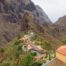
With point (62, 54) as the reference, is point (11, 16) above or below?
below

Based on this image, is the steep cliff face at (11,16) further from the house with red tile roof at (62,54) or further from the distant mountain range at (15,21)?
the house with red tile roof at (62,54)

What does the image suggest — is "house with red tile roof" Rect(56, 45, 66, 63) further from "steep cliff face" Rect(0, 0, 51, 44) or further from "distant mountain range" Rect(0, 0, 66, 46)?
"steep cliff face" Rect(0, 0, 51, 44)

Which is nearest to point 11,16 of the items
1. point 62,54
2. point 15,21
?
point 15,21

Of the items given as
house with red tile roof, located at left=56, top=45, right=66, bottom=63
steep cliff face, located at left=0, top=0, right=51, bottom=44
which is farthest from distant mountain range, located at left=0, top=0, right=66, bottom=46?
house with red tile roof, located at left=56, top=45, right=66, bottom=63

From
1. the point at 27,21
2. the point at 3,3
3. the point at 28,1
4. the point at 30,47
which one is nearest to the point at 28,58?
the point at 30,47

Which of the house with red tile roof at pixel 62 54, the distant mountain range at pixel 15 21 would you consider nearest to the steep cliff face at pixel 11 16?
the distant mountain range at pixel 15 21

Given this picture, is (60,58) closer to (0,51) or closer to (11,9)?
(0,51)

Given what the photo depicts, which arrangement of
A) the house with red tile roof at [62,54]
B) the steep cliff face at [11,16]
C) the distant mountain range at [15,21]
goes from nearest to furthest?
the house with red tile roof at [62,54] → the distant mountain range at [15,21] → the steep cliff face at [11,16]

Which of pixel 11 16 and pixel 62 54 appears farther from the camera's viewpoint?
pixel 11 16

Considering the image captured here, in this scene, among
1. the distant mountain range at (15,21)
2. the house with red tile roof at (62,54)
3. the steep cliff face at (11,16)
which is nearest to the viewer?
the house with red tile roof at (62,54)

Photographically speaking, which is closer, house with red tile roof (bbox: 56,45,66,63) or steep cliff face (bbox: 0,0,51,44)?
house with red tile roof (bbox: 56,45,66,63)

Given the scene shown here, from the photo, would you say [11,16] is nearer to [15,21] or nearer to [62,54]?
[15,21]
